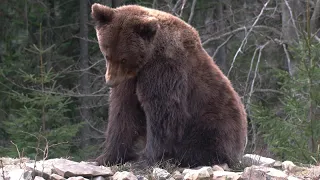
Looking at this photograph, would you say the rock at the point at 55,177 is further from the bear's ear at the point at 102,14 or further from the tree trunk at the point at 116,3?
the tree trunk at the point at 116,3

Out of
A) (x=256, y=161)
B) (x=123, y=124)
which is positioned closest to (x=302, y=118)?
(x=256, y=161)

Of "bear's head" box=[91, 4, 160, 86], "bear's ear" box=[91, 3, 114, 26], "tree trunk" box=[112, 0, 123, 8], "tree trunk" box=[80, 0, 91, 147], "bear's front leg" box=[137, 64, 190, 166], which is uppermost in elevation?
"bear's ear" box=[91, 3, 114, 26]

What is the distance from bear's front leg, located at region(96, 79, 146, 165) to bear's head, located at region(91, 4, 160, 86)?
0.61 ft

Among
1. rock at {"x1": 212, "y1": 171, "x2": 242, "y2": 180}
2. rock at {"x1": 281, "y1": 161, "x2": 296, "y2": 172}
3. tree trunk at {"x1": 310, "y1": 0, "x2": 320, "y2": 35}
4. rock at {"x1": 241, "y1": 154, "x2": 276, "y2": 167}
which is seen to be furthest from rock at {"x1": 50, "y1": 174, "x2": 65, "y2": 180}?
tree trunk at {"x1": 310, "y1": 0, "x2": 320, "y2": 35}

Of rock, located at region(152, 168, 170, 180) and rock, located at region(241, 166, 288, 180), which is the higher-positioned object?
rock, located at region(241, 166, 288, 180)

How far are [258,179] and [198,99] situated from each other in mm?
1380

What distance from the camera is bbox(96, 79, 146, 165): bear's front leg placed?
6.34 m

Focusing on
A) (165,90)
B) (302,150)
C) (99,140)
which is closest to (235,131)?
(165,90)

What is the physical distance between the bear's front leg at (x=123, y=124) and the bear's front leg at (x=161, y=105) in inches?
8.1

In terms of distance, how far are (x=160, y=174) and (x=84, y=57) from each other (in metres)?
15.9

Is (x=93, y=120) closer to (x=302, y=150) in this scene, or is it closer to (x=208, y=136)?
(x=302, y=150)

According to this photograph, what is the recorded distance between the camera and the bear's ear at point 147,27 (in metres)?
6.14

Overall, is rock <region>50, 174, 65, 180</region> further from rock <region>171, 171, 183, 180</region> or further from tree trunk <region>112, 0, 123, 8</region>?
tree trunk <region>112, 0, 123, 8</region>

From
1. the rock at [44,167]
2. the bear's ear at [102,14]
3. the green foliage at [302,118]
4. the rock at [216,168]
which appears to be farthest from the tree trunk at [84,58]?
the rock at [44,167]
